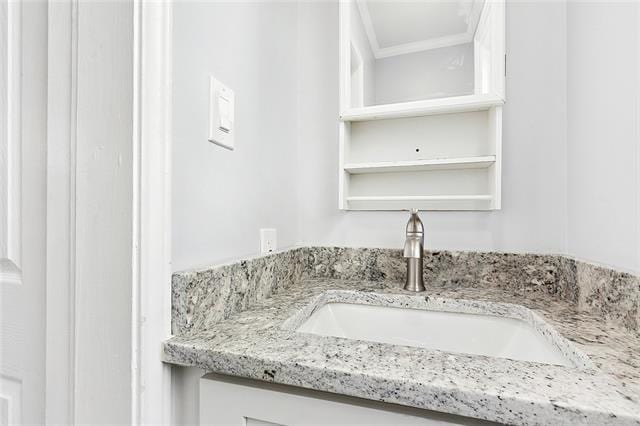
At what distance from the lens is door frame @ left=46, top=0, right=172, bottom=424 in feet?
1.63

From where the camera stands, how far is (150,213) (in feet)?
1.65

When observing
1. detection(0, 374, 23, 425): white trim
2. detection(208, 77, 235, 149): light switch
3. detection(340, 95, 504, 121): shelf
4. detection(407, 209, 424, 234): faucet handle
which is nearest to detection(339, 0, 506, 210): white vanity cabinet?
detection(340, 95, 504, 121): shelf

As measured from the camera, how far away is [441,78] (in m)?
0.98

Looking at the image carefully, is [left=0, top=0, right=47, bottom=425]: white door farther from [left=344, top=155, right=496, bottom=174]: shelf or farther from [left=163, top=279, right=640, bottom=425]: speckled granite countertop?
[left=344, top=155, right=496, bottom=174]: shelf

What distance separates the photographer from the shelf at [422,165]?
92 centimetres

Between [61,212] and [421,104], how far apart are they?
0.91m

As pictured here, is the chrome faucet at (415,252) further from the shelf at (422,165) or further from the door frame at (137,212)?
the door frame at (137,212)

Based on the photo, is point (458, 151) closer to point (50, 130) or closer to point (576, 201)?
point (576, 201)

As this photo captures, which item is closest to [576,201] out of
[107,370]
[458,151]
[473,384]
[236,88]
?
[458,151]

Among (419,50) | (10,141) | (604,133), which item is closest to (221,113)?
(10,141)

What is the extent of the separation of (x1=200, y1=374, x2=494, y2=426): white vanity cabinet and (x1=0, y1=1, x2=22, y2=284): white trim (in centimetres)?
46

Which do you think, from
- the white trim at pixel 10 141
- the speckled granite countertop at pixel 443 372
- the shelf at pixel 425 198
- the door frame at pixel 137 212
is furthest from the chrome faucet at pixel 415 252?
the white trim at pixel 10 141

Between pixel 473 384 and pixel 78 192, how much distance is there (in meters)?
0.65

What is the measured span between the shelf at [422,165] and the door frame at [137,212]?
627 millimetres
